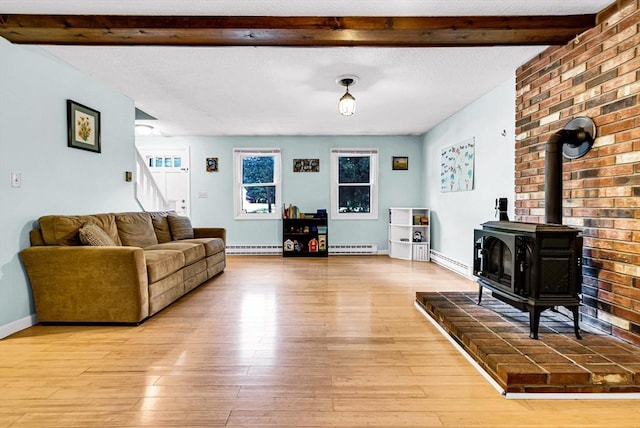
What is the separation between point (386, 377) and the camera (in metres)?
1.90

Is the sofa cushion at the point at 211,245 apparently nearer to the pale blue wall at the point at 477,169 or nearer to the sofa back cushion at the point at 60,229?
the sofa back cushion at the point at 60,229

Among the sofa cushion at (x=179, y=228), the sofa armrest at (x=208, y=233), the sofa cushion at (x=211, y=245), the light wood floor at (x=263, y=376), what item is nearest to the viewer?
the light wood floor at (x=263, y=376)

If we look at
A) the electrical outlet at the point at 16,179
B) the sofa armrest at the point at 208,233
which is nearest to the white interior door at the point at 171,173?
the sofa armrest at the point at 208,233

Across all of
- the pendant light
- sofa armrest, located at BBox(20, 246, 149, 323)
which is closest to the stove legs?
the pendant light

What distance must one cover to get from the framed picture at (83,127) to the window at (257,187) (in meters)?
2.96

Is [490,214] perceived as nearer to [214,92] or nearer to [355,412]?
[355,412]

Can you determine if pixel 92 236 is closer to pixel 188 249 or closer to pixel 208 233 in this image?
pixel 188 249

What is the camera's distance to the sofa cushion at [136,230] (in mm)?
3559

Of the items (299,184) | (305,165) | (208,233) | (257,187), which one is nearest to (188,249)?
(208,233)

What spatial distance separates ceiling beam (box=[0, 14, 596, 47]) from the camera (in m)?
2.34

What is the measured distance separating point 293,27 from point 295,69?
844 mm

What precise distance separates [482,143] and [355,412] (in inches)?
139

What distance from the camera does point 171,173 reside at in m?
6.40

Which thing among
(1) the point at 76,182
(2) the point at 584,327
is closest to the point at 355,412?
(2) the point at 584,327
